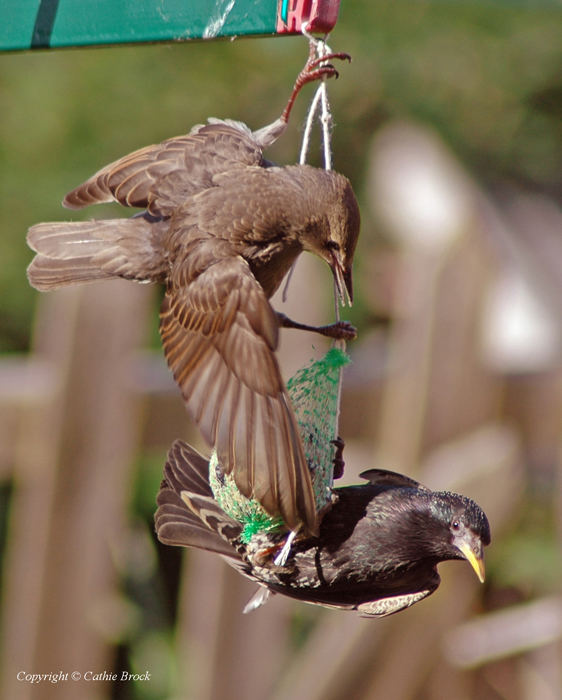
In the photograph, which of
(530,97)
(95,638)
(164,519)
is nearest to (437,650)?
(95,638)

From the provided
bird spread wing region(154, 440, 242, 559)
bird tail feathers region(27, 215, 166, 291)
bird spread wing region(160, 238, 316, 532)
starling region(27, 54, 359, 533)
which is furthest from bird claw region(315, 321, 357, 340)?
bird tail feathers region(27, 215, 166, 291)

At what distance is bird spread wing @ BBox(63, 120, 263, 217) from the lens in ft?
8.17

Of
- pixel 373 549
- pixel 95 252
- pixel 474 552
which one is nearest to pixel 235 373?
A: pixel 373 549

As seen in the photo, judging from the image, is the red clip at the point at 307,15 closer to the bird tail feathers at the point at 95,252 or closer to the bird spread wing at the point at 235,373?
the bird spread wing at the point at 235,373

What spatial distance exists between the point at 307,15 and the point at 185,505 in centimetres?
107

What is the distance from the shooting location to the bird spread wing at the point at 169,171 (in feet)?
8.17

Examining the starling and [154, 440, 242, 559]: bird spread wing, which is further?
[154, 440, 242, 559]: bird spread wing

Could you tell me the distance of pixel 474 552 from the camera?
6.51 feet

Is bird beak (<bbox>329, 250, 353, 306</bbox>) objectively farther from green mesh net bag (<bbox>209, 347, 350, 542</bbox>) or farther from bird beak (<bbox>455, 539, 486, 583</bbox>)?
bird beak (<bbox>455, 539, 486, 583</bbox>)

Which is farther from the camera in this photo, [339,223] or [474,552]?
[339,223]

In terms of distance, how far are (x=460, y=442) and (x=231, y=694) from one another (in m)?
1.29

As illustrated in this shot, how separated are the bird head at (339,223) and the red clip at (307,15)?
376 mm

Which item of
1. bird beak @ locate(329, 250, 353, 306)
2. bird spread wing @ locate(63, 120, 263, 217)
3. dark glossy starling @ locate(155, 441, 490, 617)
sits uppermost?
bird spread wing @ locate(63, 120, 263, 217)

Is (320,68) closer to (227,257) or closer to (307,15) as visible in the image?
(307,15)
